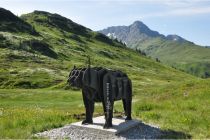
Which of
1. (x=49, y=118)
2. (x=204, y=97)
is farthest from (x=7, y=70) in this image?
(x=49, y=118)

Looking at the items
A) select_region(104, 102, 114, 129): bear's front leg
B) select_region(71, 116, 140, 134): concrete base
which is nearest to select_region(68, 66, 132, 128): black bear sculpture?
select_region(104, 102, 114, 129): bear's front leg

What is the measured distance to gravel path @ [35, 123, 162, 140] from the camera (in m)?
21.0

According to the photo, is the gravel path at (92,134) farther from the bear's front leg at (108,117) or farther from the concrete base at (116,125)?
the bear's front leg at (108,117)

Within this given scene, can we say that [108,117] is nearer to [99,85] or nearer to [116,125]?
[116,125]

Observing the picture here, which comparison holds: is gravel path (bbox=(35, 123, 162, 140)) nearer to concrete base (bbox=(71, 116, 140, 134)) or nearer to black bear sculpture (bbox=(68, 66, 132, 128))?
concrete base (bbox=(71, 116, 140, 134))

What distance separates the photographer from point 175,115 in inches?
1085

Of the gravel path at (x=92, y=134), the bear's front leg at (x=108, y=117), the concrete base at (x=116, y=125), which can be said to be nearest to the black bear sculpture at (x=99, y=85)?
the bear's front leg at (x=108, y=117)

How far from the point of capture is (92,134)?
70.0 ft

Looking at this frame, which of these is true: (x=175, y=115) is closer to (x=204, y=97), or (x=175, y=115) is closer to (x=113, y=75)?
Result: (x=113, y=75)

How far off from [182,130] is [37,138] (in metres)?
8.57

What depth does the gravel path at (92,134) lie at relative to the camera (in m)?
21.0

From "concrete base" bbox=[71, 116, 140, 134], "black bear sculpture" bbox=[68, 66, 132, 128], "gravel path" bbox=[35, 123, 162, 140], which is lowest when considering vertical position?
"gravel path" bbox=[35, 123, 162, 140]

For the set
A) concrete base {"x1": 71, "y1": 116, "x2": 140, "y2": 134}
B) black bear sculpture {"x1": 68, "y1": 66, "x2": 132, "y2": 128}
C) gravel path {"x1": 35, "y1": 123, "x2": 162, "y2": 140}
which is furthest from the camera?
black bear sculpture {"x1": 68, "y1": 66, "x2": 132, "y2": 128}

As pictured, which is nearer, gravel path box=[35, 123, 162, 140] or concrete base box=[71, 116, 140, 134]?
gravel path box=[35, 123, 162, 140]
